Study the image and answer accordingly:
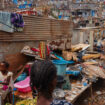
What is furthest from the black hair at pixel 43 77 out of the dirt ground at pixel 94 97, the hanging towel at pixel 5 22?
the hanging towel at pixel 5 22

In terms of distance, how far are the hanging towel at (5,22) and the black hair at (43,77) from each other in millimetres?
4553

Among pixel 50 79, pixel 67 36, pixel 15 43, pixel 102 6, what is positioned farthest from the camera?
pixel 102 6

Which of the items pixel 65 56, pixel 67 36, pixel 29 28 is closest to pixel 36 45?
pixel 29 28

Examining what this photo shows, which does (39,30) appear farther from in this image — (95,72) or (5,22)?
(95,72)

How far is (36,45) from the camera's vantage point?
6.93 m

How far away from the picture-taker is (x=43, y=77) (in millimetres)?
1225

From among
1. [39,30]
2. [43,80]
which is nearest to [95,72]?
[39,30]

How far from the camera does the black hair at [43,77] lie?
1.23 meters

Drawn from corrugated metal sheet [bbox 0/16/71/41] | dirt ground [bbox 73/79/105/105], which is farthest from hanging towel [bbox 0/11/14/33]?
dirt ground [bbox 73/79/105/105]

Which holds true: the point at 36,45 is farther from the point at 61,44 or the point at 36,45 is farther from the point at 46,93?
the point at 46,93

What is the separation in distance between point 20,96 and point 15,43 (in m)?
2.87

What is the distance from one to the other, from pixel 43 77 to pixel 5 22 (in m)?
4.72

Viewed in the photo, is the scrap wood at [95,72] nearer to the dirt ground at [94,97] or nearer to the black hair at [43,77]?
the dirt ground at [94,97]

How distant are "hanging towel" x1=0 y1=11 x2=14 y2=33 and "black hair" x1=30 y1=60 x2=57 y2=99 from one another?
4.55 metres
